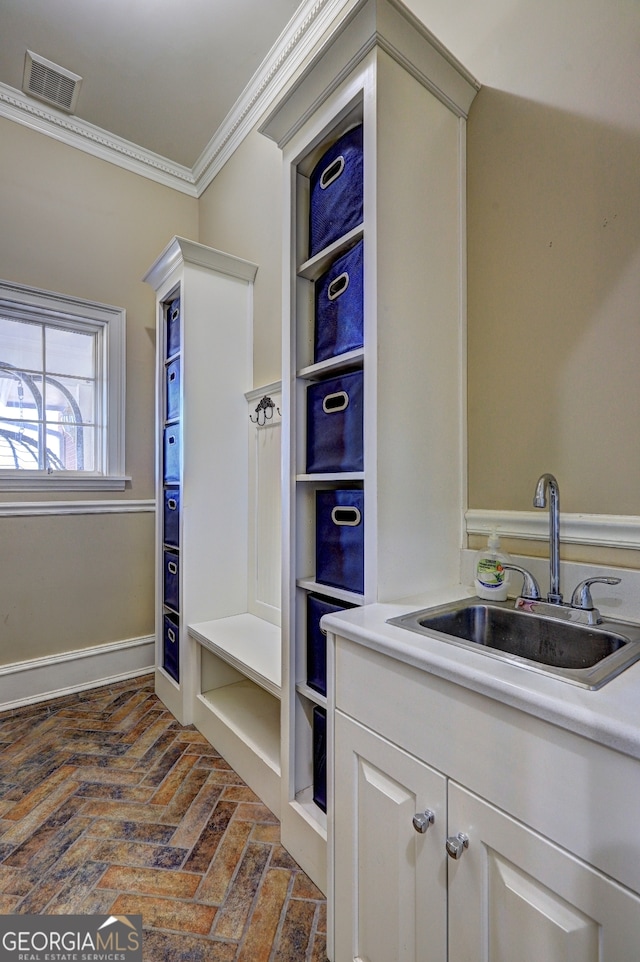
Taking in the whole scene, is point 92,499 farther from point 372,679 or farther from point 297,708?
point 372,679

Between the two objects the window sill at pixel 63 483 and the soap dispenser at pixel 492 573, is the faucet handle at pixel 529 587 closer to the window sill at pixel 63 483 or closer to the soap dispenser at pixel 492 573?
the soap dispenser at pixel 492 573

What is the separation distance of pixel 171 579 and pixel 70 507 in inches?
33.1

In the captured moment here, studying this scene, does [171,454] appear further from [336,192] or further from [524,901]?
[524,901]

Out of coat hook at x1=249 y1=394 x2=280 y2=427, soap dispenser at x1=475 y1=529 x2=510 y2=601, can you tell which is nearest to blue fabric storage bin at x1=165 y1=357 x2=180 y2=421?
coat hook at x1=249 y1=394 x2=280 y2=427

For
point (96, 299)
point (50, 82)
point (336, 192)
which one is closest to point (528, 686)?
point (336, 192)

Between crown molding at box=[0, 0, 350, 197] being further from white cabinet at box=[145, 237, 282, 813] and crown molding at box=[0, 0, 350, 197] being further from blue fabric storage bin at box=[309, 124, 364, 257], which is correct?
blue fabric storage bin at box=[309, 124, 364, 257]

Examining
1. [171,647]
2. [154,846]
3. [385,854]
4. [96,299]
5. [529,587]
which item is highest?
[96,299]

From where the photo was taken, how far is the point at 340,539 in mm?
1369

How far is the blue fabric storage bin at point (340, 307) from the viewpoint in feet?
4.29

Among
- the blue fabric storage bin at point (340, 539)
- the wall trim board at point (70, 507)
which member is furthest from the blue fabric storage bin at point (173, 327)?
the blue fabric storage bin at point (340, 539)

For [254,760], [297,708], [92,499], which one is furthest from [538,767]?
[92,499]

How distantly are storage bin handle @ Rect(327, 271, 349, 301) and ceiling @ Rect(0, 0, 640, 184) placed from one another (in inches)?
29.3

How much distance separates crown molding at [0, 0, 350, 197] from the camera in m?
2.18

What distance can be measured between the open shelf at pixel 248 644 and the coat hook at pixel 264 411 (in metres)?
1.10
